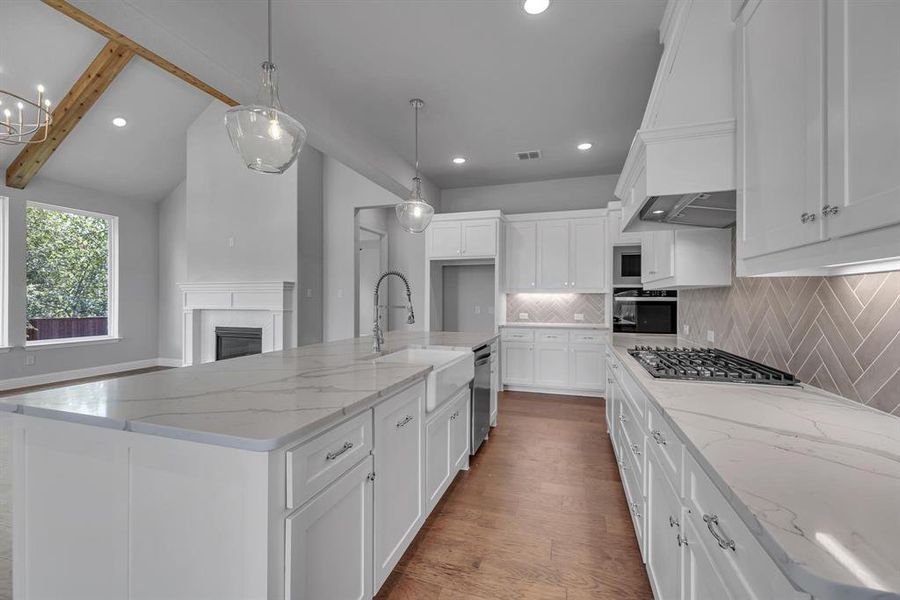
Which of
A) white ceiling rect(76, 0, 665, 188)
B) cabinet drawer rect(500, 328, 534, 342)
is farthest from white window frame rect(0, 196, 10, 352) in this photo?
cabinet drawer rect(500, 328, 534, 342)

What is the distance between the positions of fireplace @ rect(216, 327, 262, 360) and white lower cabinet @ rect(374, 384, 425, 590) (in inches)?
174

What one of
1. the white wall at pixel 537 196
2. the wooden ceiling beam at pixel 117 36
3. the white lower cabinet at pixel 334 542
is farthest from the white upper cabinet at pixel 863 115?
the white wall at pixel 537 196

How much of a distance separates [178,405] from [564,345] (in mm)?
4527

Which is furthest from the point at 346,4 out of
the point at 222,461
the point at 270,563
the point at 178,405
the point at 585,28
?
the point at 270,563

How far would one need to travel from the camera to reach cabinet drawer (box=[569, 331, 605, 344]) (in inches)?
196

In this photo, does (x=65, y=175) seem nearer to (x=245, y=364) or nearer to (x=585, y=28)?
(x=245, y=364)

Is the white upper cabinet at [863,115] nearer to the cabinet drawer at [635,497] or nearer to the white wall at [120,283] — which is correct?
the cabinet drawer at [635,497]

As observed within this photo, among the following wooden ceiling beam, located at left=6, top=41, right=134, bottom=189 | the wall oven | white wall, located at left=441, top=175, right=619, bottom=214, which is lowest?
the wall oven

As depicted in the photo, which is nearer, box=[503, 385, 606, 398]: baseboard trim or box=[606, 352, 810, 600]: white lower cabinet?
box=[606, 352, 810, 600]: white lower cabinet

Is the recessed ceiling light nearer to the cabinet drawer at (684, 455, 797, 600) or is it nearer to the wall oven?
the cabinet drawer at (684, 455, 797, 600)

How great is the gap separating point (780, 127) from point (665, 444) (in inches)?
41.9

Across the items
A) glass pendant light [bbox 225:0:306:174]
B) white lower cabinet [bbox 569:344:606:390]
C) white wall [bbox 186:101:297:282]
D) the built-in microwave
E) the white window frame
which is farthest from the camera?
white wall [bbox 186:101:297:282]

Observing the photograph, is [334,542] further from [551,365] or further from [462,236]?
[462,236]

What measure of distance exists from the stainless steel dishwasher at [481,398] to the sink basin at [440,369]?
1.14ft
